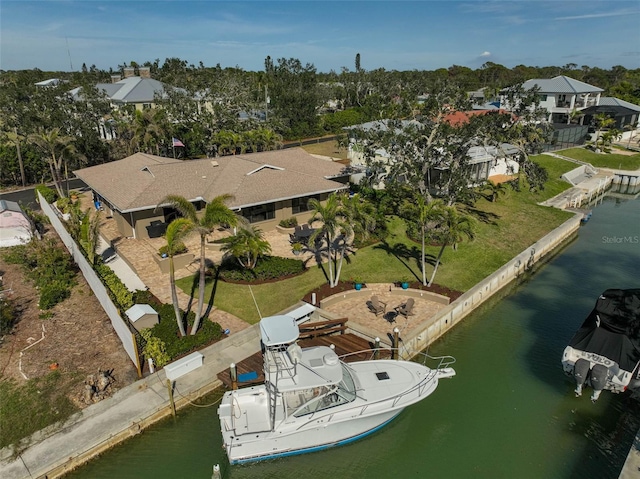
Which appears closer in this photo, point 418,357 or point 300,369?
point 300,369

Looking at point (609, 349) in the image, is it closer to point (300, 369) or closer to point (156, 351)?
point (300, 369)

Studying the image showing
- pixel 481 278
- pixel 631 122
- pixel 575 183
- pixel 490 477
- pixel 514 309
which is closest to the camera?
pixel 490 477

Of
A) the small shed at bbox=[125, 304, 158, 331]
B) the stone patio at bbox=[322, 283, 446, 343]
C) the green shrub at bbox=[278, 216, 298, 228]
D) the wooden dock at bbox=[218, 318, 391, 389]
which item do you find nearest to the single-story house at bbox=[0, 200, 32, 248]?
the small shed at bbox=[125, 304, 158, 331]

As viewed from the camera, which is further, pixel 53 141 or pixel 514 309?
pixel 53 141

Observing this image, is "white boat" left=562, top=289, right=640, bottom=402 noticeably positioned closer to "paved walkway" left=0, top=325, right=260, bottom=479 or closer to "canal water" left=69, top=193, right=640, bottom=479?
"canal water" left=69, top=193, right=640, bottom=479

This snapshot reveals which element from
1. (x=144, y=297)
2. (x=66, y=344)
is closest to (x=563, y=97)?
(x=144, y=297)

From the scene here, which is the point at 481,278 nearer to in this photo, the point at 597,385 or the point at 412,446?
the point at 597,385

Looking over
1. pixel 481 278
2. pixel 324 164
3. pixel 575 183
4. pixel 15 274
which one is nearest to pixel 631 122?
pixel 575 183
